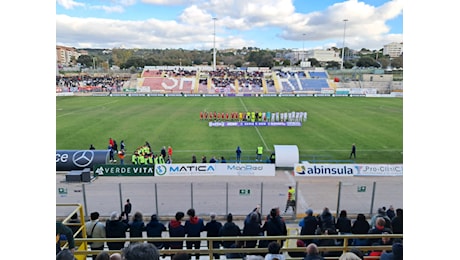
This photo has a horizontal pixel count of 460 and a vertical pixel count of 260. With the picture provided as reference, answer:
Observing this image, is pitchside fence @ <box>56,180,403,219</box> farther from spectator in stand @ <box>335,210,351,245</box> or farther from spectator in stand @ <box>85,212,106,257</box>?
spectator in stand @ <box>85,212,106,257</box>

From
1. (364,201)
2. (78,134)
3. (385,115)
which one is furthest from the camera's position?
(385,115)

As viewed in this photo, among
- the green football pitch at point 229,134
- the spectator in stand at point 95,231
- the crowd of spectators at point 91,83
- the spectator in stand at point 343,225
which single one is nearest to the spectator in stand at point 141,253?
the spectator in stand at point 95,231

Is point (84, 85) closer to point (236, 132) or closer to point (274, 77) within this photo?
point (274, 77)

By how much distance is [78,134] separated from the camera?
27375 millimetres

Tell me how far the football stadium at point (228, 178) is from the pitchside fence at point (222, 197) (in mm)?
48

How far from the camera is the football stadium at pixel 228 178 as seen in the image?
703 cm

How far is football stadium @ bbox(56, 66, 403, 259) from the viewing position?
7.03 m

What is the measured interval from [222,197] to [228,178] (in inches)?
112

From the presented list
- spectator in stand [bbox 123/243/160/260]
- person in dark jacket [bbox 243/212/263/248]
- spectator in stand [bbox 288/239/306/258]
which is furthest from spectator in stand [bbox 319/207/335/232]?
spectator in stand [bbox 123/243/160/260]

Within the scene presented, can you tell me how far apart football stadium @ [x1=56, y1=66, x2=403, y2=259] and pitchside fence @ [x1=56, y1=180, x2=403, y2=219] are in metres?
0.05

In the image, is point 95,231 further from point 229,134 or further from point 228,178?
point 229,134

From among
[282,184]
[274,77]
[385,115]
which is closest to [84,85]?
[274,77]
